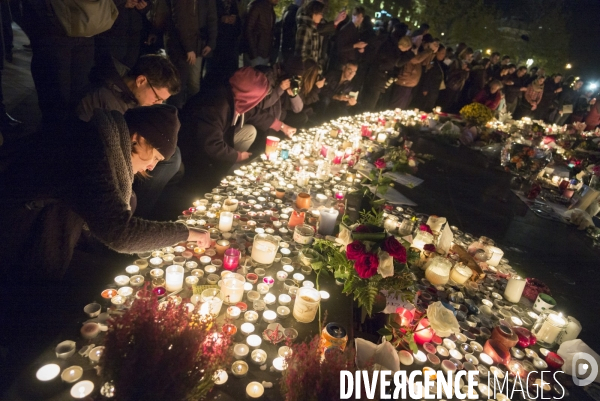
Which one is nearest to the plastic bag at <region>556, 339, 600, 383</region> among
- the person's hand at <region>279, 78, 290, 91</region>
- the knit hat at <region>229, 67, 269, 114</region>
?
the knit hat at <region>229, 67, 269, 114</region>

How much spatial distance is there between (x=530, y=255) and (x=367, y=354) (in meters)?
2.85

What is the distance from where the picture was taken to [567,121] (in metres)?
12.8

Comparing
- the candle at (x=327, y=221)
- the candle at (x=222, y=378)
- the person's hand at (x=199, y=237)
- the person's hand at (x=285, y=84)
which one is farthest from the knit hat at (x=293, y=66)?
the candle at (x=222, y=378)

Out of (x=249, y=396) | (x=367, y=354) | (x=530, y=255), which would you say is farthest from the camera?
(x=530, y=255)

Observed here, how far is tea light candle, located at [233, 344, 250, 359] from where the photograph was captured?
1504 millimetres

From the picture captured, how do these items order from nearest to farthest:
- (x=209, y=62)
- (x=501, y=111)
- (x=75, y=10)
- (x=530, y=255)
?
(x=75, y=10), (x=530, y=255), (x=209, y=62), (x=501, y=111)

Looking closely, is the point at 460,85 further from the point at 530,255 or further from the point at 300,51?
the point at 530,255

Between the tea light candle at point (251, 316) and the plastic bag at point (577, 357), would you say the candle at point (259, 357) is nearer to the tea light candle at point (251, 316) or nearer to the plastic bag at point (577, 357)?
the tea light candle at point (251, 316)

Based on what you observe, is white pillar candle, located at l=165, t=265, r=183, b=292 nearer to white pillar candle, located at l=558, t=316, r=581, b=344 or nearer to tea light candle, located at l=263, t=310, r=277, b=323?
tea light candle, located at l=263, t=310, r=277, b=323

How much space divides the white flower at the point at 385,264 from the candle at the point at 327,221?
80 centimetres

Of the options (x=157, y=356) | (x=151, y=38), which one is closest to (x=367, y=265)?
(x=157, y=356)

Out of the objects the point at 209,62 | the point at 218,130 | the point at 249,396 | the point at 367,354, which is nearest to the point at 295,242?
the point at 367,354

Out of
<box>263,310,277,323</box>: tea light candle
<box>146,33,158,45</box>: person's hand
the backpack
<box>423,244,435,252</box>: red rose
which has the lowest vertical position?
<box>423,244,435,252</box>: red rose

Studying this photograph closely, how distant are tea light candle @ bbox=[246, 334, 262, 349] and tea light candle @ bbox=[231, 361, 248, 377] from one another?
105 mm
